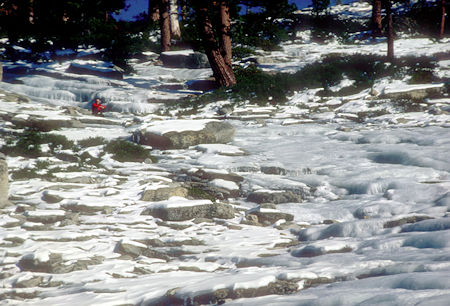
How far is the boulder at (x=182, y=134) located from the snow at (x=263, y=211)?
10 centimetres

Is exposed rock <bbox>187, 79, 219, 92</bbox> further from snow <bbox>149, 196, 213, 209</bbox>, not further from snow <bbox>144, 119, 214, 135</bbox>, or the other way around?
snow <bbox>149, 196, 213, 209</bbox>

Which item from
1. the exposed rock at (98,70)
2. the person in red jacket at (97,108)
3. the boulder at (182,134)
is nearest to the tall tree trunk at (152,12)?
the exposed rock at (98,70)

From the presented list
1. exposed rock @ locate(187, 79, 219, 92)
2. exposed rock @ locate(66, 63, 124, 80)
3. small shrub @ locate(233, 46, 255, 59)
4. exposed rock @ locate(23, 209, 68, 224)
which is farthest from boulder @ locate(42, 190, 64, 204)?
small shrub @ locate(233, 46, 255, 59)

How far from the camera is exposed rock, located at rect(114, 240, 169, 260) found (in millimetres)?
3986

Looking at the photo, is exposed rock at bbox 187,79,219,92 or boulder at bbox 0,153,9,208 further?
exposed rock at bbox 187,79,219,92

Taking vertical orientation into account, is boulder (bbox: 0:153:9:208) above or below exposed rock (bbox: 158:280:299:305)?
above

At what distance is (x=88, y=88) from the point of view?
58.0 feet

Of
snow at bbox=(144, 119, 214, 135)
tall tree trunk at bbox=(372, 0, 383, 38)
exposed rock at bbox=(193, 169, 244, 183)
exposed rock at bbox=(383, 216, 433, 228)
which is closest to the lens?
exposed rock at bbox=(383, 216, 433, 228)

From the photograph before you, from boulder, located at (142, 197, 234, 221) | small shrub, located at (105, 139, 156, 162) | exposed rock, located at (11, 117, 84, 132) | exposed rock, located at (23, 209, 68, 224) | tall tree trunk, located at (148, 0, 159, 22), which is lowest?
boulder, located at (142, 197, 234, 221)

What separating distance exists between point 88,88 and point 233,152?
37.6 ft

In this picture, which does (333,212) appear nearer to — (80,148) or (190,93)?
(80,148)

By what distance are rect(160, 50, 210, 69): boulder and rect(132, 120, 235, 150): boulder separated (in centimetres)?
1248

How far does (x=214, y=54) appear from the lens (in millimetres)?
15578

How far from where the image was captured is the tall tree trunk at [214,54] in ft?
47.6
